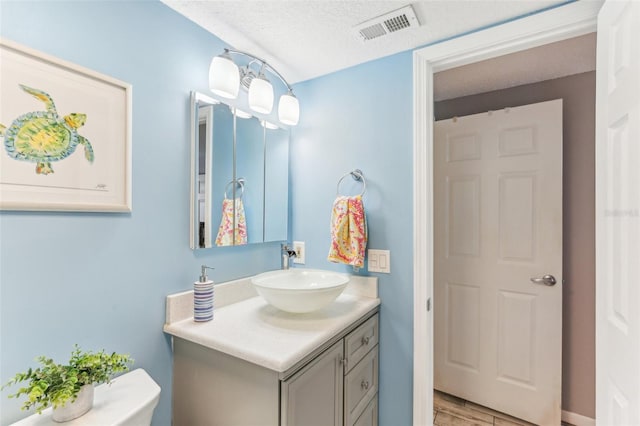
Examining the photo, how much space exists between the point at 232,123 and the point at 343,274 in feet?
3.19

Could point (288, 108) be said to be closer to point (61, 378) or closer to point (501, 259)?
point (61, 378)

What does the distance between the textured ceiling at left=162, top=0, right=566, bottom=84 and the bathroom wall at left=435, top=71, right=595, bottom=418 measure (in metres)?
1.02

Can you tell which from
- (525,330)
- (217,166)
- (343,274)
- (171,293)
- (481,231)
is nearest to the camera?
(171,293)

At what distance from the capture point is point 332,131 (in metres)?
1.69

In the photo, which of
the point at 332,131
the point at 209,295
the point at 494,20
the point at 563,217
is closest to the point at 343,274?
the point at 209,295

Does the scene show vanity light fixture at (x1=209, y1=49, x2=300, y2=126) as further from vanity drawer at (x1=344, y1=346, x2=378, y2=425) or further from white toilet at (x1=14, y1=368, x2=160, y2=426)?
vanity drawer at (x1=344, y1=346, x2=378, y2=425)

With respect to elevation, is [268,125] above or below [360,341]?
above

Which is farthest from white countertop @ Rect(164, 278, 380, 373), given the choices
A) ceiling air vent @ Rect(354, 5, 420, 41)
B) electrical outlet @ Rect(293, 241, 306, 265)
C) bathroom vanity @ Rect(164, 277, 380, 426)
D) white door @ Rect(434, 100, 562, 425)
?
ceiling air vent @ Rect(354, 5, 420, 41)

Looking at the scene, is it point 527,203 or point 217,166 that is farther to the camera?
point 527,203

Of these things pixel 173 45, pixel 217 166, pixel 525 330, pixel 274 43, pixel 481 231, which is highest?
pixel 274 43

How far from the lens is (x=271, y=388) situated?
923 millimetres

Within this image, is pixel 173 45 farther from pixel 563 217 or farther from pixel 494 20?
pixel 563 217

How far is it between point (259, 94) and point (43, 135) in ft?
2.77
